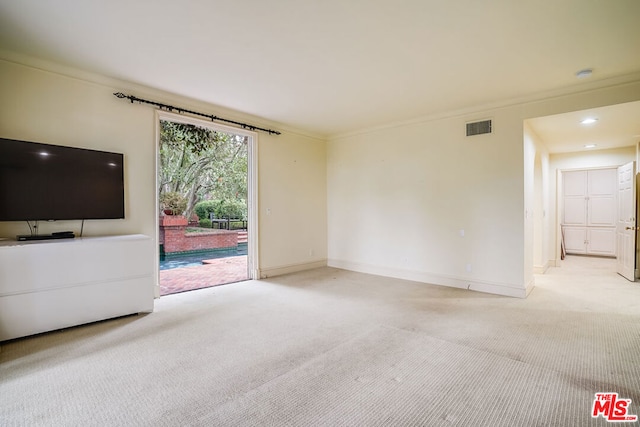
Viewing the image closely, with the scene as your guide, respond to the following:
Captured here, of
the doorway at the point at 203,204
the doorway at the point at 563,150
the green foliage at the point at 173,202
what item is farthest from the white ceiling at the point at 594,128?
the green foliage at the point at 173,202

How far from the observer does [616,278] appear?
207 inches

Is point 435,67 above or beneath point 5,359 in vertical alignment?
above

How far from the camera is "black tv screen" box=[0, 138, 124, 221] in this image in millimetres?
2969

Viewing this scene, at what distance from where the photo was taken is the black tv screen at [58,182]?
2.97 meters

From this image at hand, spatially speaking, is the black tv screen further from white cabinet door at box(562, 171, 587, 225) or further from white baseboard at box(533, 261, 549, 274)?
white cabinet door at box(562, 171, 587, 225)

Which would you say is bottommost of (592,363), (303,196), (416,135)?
(592,363)

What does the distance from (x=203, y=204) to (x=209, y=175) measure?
1480 mm

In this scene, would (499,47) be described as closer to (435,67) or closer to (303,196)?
(435,67)

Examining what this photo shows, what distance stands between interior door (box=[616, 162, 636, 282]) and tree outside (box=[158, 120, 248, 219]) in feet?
29.4

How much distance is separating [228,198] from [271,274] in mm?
6271

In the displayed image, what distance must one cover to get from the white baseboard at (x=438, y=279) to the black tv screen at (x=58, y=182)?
4091 mm

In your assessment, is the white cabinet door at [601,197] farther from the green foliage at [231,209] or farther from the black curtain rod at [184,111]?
the green foliage at [231,209]

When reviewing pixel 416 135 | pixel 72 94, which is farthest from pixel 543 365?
pixel 72 94

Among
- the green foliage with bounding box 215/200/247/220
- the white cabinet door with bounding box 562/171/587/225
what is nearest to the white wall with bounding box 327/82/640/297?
the white cabinet door with bounding box 562/171/587/225
